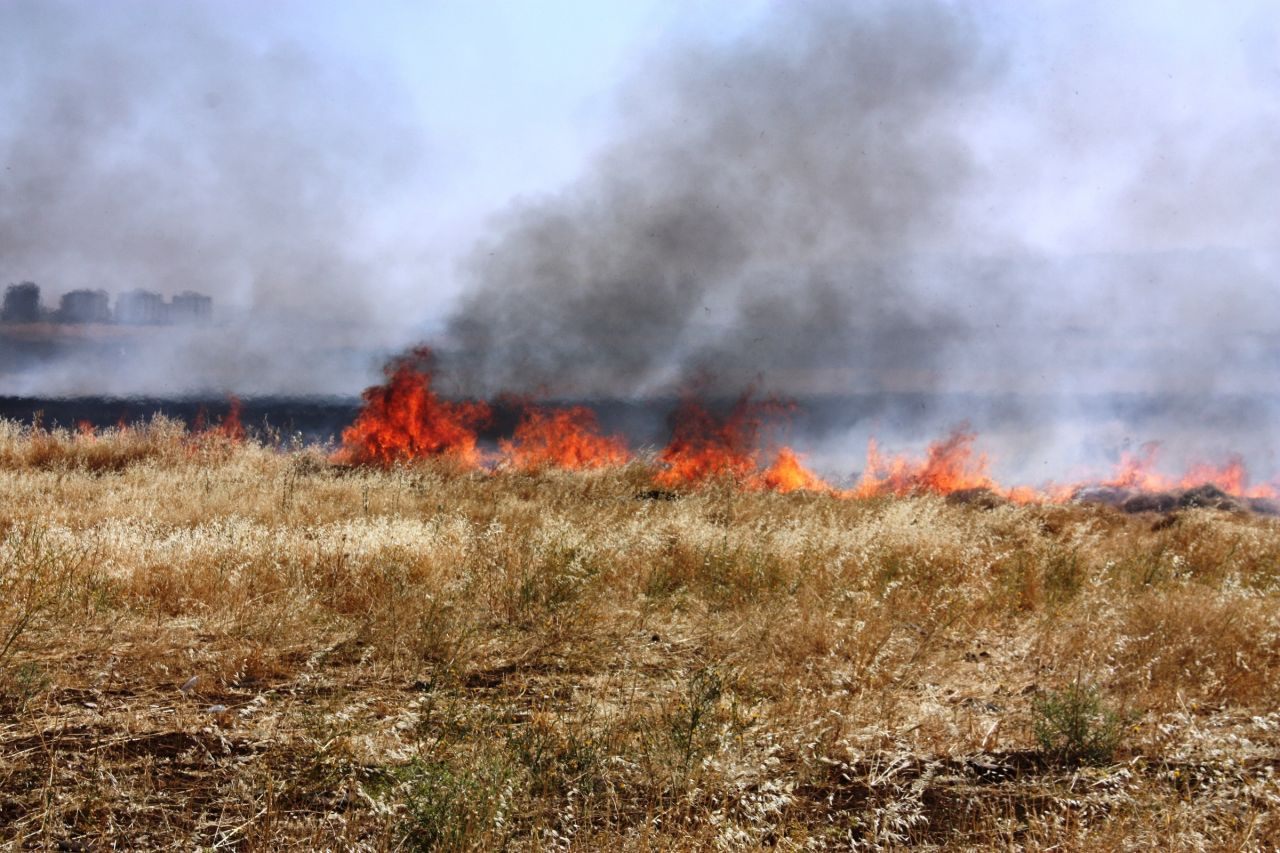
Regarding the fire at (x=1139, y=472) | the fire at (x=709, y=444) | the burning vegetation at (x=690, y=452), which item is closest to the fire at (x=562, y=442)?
the burning vegetation at (x=690, y=452)

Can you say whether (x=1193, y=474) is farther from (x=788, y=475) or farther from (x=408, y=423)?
(x=408, y=423)

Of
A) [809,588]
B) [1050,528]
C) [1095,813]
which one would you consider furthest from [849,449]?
[1095,813]

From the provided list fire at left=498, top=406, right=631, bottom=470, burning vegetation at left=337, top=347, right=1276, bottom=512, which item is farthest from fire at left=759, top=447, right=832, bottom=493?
fire at left=498, top=406, right=631, bottom=470

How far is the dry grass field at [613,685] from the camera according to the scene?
2.99 meters

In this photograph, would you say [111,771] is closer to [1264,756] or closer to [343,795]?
[343,795]

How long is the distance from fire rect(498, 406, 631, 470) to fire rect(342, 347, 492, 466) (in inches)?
33.2

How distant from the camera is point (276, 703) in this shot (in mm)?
4031

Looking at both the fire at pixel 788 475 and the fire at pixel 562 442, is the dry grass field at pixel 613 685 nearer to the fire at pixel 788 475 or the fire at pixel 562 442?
the fire at pixel 562 442

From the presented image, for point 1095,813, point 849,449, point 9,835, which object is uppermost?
point 849,449

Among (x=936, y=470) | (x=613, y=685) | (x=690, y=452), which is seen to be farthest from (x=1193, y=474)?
(x=613, y=685)

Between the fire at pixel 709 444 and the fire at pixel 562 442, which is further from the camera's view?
the fire at pixel 562 442

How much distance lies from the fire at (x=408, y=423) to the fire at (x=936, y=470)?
7.40m

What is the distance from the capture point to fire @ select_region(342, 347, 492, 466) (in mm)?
14656

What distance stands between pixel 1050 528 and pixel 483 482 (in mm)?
7708
